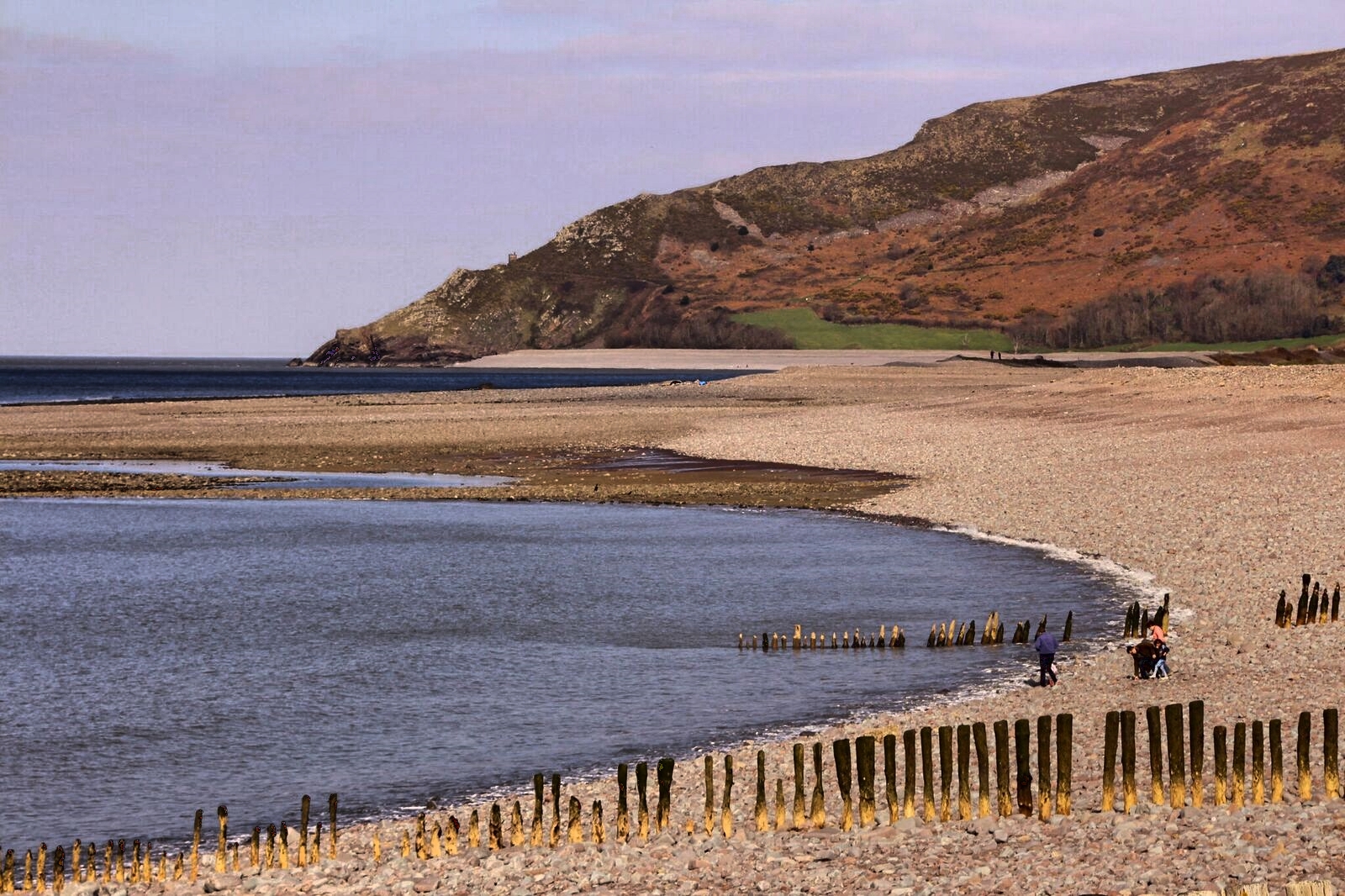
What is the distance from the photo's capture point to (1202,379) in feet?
281

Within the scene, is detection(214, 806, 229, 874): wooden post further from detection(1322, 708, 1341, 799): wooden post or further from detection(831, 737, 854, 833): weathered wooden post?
detection(1322, 708, 1341, 799): wooden post

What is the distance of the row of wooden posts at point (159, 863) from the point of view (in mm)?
15555

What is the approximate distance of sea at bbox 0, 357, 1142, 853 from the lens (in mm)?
20703

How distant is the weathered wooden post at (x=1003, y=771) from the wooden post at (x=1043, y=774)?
0.31m

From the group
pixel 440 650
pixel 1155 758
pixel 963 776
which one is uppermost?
pixel 1155 758

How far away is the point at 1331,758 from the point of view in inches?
589

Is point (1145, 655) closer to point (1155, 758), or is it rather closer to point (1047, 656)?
point (1047, 656)

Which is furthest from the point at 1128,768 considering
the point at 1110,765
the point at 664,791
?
the point at 664,791

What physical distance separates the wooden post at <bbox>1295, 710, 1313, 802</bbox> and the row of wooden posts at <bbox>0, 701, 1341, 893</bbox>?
0.01 metres

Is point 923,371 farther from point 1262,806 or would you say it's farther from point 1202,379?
point 1262,806

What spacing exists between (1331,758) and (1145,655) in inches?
307

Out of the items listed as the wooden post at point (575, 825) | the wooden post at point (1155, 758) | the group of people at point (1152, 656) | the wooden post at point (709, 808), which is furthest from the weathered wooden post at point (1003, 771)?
the group of people at point (1152, 656)

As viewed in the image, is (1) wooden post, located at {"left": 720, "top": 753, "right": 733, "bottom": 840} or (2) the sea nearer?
(1) wooden post, located at {"left": 720, "top": 753, "right": 733, "bottom": 840}

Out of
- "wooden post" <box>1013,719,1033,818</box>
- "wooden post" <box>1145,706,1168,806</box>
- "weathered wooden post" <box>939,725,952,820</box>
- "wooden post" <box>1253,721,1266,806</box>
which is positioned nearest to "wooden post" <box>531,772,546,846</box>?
"weathered wooden post" <box>939,725,952,820</box>
